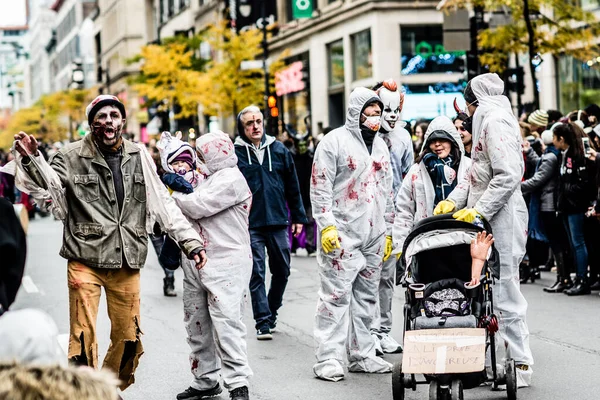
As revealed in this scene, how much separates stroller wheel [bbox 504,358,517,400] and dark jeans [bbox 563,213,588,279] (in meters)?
5.83

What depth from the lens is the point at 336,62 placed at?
131 ft

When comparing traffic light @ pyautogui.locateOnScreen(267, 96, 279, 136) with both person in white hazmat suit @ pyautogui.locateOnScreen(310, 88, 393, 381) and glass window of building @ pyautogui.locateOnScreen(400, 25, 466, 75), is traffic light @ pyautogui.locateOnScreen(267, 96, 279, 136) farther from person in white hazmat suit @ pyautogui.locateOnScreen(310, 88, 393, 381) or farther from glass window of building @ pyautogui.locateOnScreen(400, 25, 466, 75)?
person in white hazmat suit @ pyautogui.locateOnScreen(310, 88, 393, 381)

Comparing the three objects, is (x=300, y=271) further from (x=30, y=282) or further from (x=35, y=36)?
(x=35, y=36)

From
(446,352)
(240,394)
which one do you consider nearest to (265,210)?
(240,394)

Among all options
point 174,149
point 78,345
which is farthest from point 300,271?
point 78,345

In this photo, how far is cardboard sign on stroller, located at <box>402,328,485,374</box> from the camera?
255 inches

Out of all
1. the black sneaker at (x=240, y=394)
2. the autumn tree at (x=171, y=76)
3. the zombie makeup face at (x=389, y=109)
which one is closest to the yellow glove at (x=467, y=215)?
the black sneaker at (x=240, y=394)

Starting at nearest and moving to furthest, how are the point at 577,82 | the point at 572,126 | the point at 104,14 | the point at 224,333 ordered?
the point at 224,333
the point at 572,126
the point at 577,82
the point at 104,14

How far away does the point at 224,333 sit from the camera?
23.8 ft

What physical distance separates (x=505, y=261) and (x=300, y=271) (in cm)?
860

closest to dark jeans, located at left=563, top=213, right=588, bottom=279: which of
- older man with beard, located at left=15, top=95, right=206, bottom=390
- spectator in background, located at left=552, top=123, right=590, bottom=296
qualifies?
spectator in background, located at left=552, top=123, right=590, bottom=296

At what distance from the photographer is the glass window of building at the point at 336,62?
3936cm

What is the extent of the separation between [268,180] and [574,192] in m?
4.02

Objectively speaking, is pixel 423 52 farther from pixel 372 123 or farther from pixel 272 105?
pixel 372 123
